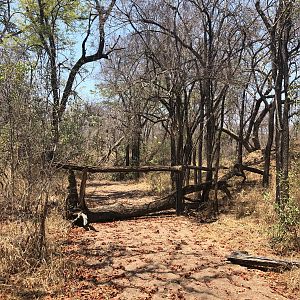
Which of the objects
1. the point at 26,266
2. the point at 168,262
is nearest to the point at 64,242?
the point at 26,266

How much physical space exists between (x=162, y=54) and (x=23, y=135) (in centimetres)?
754

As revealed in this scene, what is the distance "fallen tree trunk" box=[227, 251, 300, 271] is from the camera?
19.1 ft

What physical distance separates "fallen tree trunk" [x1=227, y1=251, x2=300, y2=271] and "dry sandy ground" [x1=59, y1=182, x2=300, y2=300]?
0.13 metres

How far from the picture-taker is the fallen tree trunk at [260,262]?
582 centimetres

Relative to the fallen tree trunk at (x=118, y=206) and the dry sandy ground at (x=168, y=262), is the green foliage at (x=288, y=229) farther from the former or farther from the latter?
the fallen tree trunk at (x=118, y=206)

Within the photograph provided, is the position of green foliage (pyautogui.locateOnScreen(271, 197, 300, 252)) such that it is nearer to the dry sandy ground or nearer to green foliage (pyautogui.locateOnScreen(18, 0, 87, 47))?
the dry sandy ground

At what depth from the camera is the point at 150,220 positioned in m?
10.4

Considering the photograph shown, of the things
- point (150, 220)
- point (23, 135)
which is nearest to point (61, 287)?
point (23, 135)

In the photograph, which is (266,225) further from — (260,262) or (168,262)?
(168,262)

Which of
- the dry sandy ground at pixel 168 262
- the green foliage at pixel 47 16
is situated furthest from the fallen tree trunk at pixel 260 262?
the green foliage at pixel 47 16

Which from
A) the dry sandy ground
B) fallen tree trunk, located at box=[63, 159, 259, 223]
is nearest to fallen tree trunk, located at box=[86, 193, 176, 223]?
fallen tree trunk, located at box=[63, 159, 259, 223]

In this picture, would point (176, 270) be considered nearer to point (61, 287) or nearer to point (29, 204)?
point (61, 287)

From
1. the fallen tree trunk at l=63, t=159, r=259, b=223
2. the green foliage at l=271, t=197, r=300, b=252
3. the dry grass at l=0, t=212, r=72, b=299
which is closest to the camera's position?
the dry grass at l=0, t=212, r=72, b=299

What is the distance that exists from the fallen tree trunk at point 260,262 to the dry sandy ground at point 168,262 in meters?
0.13
